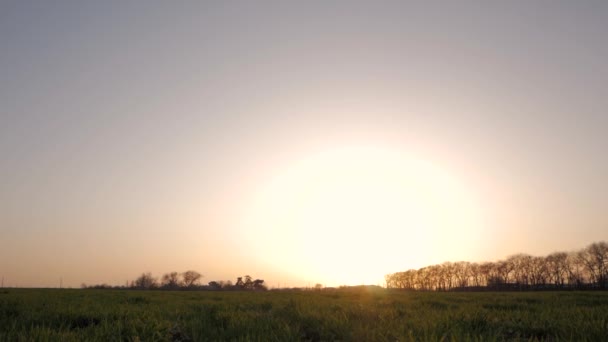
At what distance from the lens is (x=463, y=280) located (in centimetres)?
14475

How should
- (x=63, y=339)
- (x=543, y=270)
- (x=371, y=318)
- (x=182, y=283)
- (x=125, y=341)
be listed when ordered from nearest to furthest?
(x=63, y=339), (x=125, y=341), (x=371, y=318), (x=543, y=270), (x=182, y=283)

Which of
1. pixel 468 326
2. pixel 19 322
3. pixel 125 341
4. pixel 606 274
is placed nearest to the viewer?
pixel 125 341

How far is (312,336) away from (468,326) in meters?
2.69

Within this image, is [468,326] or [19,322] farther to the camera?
[19,322]

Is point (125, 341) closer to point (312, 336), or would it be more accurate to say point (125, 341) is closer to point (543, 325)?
point (312, 336)

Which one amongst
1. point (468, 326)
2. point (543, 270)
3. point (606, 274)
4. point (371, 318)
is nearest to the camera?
point (468, 326)

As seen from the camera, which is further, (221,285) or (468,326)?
(221,285)

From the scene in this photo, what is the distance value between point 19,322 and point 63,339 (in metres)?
3.12

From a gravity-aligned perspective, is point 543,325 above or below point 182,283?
above

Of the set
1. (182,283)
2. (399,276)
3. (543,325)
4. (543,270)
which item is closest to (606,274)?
(543,270)

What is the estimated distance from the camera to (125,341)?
5.82 meters

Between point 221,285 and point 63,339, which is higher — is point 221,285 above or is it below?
below

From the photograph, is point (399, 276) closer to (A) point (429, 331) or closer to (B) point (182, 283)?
(B) point (182, 283)

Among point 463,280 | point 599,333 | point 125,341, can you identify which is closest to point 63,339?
point 125,341
